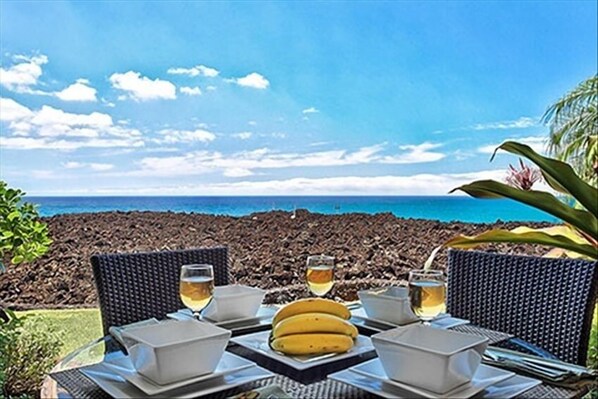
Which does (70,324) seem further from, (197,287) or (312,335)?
(312,335)

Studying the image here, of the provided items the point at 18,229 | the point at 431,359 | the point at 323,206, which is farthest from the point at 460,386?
the point at 323,206

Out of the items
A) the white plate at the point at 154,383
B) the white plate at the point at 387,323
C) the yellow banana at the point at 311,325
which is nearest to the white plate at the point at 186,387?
the white plate at the point at 154,383

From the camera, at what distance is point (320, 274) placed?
1301 millimetres

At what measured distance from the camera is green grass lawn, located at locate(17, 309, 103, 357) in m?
2.67

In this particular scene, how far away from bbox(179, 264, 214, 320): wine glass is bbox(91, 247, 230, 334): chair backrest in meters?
0.39

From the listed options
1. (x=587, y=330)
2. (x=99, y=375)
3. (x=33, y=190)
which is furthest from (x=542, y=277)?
(x=33, y=190)

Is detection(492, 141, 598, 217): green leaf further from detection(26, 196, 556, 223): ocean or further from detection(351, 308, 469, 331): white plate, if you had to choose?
detection(26, 196, 556, 223): ocean

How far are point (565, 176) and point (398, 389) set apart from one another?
1.53m

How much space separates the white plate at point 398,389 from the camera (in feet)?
2.63

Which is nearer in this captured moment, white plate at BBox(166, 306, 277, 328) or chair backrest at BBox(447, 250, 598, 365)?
white plate at BBox(166, 306, 277, 328)

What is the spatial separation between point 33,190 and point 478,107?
14.6 ft

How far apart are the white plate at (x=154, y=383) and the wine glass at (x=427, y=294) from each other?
1.31 feet

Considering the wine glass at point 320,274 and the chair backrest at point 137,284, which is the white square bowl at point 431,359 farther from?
the chair backrest at point 137,284

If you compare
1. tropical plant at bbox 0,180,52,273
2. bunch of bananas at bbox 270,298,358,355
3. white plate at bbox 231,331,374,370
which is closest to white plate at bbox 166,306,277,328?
white plate at bbox 231,331,374,370
